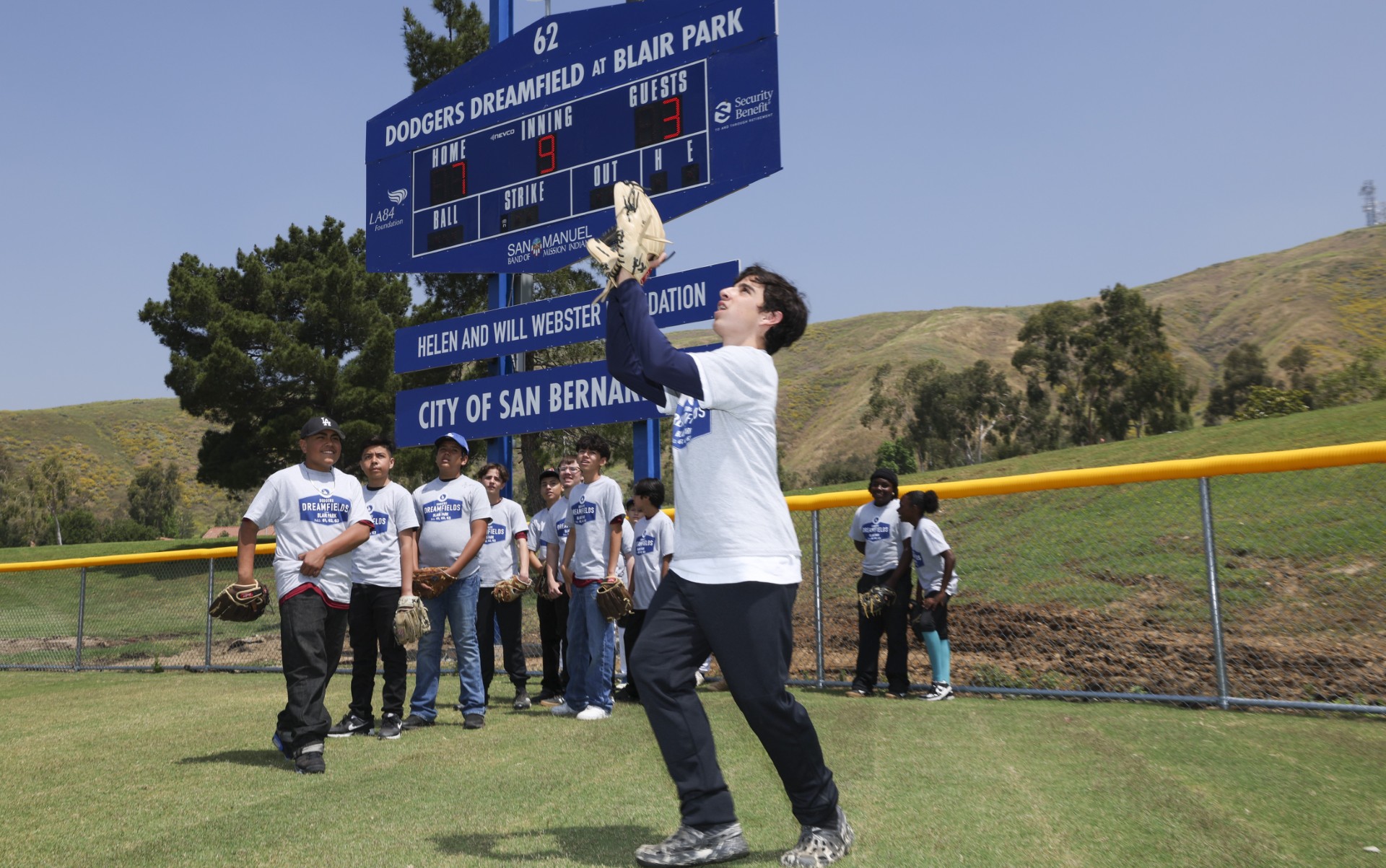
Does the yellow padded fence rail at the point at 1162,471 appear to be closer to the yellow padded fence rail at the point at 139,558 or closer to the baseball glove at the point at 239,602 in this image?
the baseball glove at the point at 239,602

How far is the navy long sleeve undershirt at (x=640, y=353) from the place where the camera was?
123 inches

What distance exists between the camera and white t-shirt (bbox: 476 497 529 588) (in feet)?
25.9

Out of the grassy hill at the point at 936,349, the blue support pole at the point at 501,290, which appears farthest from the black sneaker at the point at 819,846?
the grassy hill at the point at 936,349

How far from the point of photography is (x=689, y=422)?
11.3 ft

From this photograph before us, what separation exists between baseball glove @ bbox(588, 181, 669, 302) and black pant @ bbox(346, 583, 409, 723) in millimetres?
3946

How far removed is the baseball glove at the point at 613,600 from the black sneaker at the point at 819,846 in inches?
140

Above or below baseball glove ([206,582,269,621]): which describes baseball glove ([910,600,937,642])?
below

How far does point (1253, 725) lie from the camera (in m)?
5.85

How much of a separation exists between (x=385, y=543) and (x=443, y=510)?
0.58 m

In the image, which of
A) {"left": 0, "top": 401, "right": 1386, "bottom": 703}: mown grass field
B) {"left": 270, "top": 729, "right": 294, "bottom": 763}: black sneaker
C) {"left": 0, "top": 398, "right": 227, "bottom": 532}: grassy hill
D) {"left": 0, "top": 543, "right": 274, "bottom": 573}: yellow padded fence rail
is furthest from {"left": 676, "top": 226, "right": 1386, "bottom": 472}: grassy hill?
{"left": 270, "top": 729, "right": 294, "bottom": 763}: black sneaker

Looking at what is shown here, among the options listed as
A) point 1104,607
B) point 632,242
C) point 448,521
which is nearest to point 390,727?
point 448,521

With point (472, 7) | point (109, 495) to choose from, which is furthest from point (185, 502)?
point (472, 7)

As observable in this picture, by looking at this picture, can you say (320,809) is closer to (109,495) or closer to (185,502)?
(185,502)

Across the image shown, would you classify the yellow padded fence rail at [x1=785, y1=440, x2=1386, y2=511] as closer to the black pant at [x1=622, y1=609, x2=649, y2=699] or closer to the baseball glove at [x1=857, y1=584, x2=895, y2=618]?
the baseball glove at [x1=857, y1=584, x2=895, y2=618]
